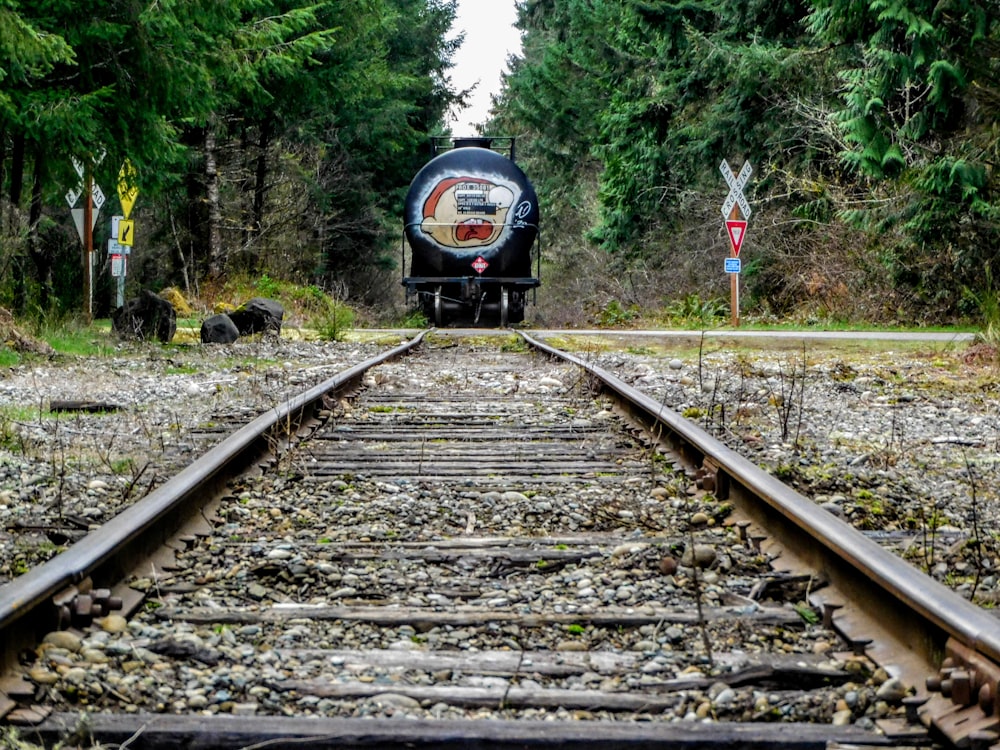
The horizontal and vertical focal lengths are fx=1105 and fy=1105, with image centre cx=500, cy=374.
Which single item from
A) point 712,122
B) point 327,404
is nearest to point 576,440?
point 327,404

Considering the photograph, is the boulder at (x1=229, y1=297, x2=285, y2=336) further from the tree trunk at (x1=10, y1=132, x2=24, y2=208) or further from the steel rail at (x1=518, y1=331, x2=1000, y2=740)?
the steel rail at (x1=518, y1=331, x2=1000, y2=740)

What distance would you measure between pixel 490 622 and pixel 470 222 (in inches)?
668

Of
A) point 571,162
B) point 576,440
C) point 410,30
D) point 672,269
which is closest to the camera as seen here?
point 576,440

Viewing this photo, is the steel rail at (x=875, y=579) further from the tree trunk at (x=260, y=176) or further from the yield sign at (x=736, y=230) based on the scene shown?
the tree trunk at (x=260, y=176)

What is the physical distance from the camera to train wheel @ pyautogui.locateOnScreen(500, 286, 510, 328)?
771 inches

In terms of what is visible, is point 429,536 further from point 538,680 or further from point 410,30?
point 410,30

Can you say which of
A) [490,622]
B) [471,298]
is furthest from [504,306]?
[490,622]

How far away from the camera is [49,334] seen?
11.2m

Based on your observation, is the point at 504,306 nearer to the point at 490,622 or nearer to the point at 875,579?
the point at 490,622

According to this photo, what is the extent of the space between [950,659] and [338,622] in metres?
1.36

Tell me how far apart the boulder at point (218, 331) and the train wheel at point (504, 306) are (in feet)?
25.6

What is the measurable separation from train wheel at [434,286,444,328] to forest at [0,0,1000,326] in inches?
116

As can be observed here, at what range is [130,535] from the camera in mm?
2887

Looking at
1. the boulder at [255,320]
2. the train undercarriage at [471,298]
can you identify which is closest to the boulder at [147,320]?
the boulder at [255,320]
